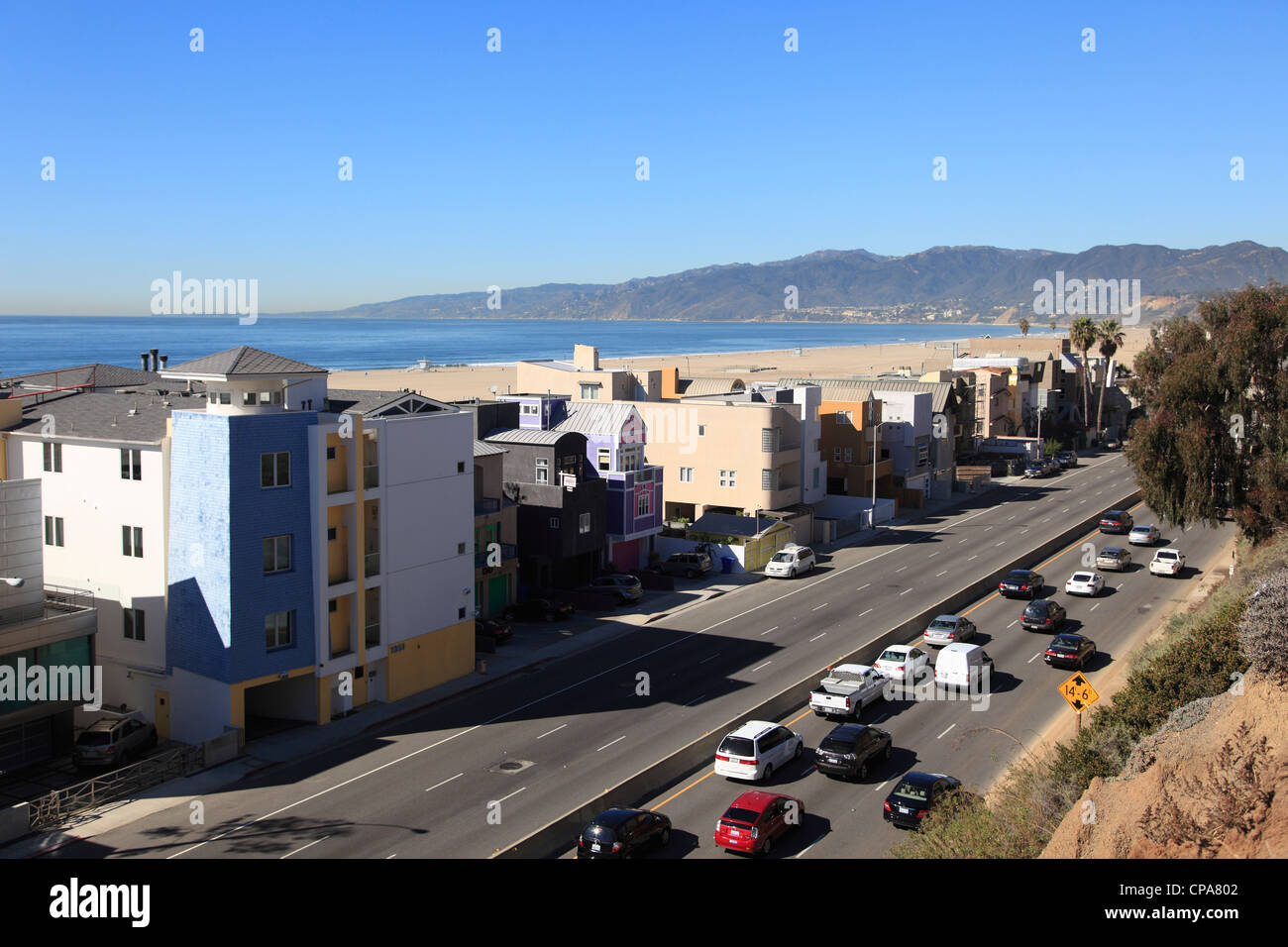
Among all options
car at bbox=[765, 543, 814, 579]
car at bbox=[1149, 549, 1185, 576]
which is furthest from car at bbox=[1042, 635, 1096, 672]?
car at bbox=[765, 543, 814, 579]

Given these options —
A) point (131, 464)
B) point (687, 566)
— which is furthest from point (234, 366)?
point (687, 566)

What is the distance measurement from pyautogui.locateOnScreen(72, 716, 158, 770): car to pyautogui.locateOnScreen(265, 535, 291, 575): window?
5.97m

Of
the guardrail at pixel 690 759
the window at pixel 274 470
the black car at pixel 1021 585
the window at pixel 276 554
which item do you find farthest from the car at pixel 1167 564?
the window at pixel 274 470

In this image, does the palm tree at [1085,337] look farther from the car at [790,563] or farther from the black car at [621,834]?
the black car at [621,834]

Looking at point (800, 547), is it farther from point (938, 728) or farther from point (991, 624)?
point (938, 728)

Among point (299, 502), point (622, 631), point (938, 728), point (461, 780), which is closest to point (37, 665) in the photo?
point (299, 502)

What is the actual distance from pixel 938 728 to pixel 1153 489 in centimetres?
2032

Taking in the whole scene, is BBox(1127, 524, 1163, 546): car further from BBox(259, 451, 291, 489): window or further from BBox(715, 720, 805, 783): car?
BBox(259, 451, 291, 489): window

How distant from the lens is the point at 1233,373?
44.5 meters

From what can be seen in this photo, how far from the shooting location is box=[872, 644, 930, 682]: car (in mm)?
37844

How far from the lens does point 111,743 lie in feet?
101

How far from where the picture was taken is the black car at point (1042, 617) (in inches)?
1774

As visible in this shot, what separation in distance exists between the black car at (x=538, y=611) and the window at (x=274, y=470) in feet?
55.7
